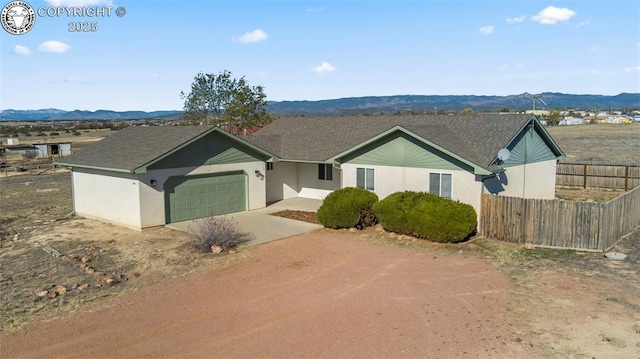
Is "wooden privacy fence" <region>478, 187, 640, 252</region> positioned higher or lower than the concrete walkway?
higher

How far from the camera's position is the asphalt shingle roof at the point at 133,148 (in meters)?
20.5

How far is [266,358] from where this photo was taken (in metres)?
9.08

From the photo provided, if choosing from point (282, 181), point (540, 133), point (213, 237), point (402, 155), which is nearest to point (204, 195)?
point (282, 181)

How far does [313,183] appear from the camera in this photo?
1085 inches

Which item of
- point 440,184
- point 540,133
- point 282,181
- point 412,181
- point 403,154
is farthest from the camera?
point 282,181

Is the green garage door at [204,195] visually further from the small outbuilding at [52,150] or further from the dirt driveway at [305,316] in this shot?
the small outbuilding at [52,150]

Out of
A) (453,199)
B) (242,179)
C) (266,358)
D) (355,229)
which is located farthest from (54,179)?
(266,358)

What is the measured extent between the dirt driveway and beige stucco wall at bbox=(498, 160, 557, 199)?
7.83 meters

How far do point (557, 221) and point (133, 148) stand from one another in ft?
57.0

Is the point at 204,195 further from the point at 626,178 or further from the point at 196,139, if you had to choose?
the point at 626,178

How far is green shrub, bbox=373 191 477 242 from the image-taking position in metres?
17.2

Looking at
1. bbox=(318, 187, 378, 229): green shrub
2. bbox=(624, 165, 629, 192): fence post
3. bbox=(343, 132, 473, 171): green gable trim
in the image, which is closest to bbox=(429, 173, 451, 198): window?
bbox=(343, 132, 473, 171): green gable trim

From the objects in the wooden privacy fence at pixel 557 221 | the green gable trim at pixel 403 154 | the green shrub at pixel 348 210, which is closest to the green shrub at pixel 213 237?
the green shrub at pixel 348 210

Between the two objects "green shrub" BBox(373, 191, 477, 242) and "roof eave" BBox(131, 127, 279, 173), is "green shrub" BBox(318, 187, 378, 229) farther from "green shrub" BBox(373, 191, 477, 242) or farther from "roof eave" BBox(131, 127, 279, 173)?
"roof eave" BBox(131, 127, 279, 173)
